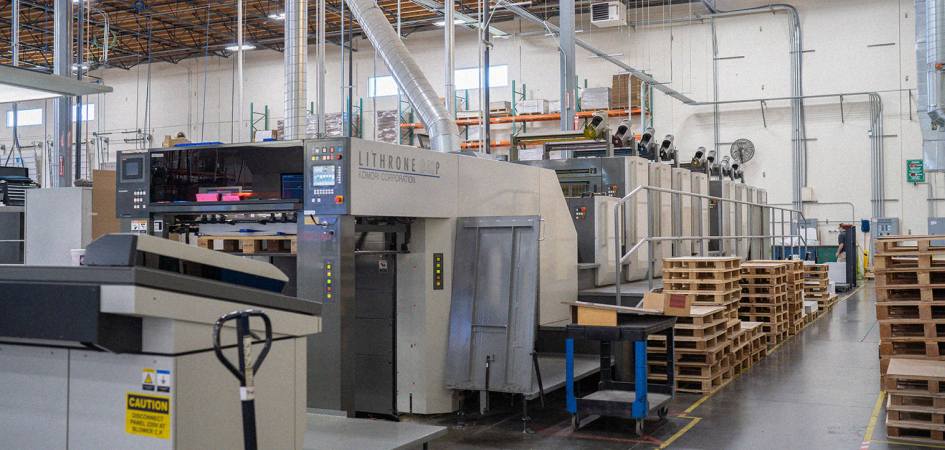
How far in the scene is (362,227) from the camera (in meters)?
6.50

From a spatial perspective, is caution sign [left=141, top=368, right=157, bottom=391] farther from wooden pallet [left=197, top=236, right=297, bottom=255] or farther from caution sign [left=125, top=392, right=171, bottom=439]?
wooden pallet [left=197, top=236, right=297, bottom=255]

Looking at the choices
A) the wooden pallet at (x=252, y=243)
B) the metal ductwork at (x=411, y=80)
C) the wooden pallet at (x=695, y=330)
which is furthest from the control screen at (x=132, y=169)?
the wooden pallet at (x=695, y=330)

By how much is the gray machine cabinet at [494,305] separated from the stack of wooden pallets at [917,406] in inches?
111

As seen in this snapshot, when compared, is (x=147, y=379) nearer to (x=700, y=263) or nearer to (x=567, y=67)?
(x=700, y=263)

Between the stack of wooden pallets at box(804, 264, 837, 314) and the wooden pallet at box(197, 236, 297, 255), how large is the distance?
12.4m

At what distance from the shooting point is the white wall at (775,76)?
2112cm

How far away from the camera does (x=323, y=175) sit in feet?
19.9

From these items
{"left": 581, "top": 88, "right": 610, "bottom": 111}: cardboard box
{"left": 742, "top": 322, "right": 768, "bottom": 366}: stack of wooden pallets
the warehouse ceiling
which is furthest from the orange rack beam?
{"left": 742, "top": 322, "right": 768, "bottom": 366}: stack of wooden pallets

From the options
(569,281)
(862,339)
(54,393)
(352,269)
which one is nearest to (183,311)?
(54,393)

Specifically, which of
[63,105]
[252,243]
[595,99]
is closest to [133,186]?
[252,243]

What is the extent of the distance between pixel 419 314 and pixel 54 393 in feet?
13.7

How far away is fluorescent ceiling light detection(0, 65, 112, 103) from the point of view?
4.48 m

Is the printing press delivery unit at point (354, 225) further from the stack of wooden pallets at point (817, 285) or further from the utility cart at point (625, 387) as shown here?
the stack of wooden pallets at point (817, 285)

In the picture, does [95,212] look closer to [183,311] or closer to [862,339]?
[183,311]
